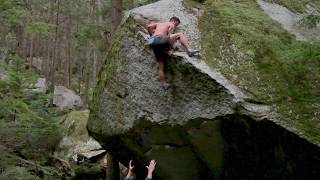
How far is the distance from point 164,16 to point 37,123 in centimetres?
639

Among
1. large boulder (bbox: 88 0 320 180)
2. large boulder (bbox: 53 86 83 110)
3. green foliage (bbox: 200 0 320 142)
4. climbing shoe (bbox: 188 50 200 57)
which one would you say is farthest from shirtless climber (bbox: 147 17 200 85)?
large boulder (bbox: 53 86 83 110)

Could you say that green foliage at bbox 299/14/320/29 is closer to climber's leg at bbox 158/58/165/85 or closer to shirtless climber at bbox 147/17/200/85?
shirtless climber at bbox 147/17/200/85

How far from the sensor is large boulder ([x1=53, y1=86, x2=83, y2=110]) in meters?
25.8

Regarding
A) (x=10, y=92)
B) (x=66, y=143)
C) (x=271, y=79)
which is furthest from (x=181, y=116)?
(x=66, y=143)

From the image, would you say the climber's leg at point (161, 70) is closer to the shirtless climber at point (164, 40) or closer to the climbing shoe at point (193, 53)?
the shirtless climber at point (164, 40)

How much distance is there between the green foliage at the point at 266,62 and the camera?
27.5 feet

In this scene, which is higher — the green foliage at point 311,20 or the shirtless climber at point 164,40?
the green foliage at point 311,20

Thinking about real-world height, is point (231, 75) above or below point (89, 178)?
above

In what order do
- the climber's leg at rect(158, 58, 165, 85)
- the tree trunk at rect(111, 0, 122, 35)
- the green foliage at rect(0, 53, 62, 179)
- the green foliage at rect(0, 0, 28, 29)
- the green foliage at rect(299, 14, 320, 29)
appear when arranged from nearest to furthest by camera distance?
1. the green foliage at rect(299, 14, 320, 29)
2. the climber's leg at rect(158, 58, 165, 85)
3. the green foliage at rect(0, 53, 62, 179)
4. the green foliage at rect(0, 0, 28, 29)
5. the tree trunk at rect(111, 0, 122, 35)

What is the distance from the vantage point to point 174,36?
358 inches

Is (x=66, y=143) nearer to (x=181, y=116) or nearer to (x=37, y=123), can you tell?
(x=37, y=123)

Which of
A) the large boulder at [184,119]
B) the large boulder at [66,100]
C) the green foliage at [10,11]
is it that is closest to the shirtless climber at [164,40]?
the large boulder at [184,119]

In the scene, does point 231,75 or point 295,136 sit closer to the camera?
point 295,136

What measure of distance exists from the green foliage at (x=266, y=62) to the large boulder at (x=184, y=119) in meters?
0.24
